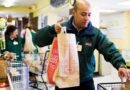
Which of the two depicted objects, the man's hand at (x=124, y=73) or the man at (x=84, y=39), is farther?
the man at (x=84, y=39)

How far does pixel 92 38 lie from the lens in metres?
1.86

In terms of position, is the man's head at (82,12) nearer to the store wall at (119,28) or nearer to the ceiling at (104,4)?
the ceiling at (104,4)

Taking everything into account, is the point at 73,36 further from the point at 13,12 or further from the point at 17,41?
the point at 13,12

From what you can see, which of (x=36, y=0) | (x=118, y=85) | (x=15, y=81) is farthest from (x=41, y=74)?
(x=36, y=0)

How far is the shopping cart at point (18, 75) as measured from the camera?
2.10 m

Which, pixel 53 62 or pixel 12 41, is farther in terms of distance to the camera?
pixel 12 41

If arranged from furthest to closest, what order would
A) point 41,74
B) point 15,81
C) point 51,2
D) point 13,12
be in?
point 13,12, point 51,2, point 41,74, point 15,81

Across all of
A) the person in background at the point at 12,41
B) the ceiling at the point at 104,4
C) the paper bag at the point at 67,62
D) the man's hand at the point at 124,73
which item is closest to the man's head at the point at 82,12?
the paper bag at the point at 67,62

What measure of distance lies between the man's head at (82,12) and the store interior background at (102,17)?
15.5 ft

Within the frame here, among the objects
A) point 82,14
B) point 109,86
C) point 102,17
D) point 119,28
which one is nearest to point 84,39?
point 82,14

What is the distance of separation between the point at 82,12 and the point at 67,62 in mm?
393

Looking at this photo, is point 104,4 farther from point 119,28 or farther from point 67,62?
point 67,62

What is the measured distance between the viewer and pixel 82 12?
175 centimetres

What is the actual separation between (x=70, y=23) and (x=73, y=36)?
0.21 metres
